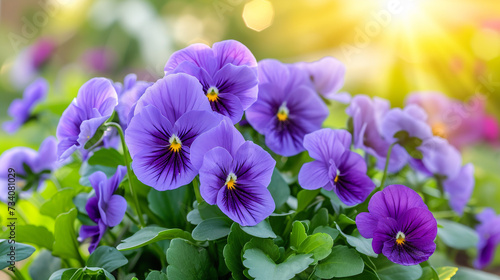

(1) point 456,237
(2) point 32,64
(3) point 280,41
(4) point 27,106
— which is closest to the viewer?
(1) point 456,237

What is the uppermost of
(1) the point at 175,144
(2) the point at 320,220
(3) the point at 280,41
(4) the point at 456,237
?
(1) the point at 175,144

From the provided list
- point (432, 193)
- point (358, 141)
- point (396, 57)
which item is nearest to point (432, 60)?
point (396, 57)

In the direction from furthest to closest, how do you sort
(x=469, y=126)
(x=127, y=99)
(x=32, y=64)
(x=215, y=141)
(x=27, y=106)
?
(x=32, y=64) → (x=469, y=126) → (x=27, y=106) → (x=127, y=99) → (x=215, y=141)

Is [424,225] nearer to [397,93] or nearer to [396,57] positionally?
[397,93]

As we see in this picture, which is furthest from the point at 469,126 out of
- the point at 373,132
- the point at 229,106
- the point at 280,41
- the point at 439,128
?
the point at 280,41

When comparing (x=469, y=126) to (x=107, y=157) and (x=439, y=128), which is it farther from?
(x=107, y=157)

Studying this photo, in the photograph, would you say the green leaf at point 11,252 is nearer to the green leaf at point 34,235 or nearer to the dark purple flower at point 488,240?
the green leaf at point 34,235
